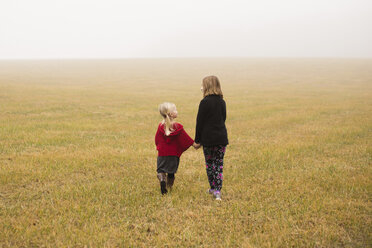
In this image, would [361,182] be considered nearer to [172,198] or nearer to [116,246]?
[172,198]

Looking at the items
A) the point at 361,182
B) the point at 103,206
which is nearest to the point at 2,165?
the point at 103,206

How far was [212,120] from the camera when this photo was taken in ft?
18.5

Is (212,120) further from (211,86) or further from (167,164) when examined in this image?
(167,164)

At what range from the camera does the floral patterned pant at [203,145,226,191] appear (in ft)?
19.0

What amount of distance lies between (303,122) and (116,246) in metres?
12.6

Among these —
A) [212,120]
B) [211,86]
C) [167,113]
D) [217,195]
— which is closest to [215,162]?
[217,195]

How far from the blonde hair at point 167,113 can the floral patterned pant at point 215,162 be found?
2.73 ft

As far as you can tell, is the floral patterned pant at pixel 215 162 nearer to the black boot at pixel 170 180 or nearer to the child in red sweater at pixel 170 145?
the child in red sweater at pixel 170 145

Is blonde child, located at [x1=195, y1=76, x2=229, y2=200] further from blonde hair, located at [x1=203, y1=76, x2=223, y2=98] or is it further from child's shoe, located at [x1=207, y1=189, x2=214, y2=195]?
child's shoe, located at [x1=207, y1=189, x2=214, y2=195]

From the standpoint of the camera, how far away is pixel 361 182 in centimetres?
664

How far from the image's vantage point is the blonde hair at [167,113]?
563cm

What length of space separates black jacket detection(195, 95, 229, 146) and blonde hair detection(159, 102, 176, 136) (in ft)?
1.87

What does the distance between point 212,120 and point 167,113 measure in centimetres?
89

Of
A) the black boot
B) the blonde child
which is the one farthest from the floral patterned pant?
the black boot
